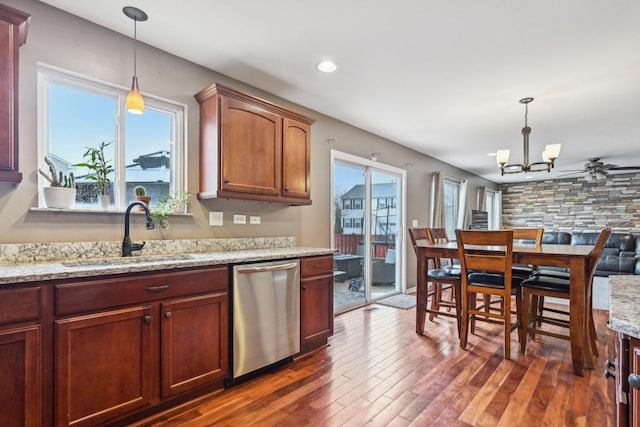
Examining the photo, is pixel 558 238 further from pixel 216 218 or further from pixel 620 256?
pixel 216 218

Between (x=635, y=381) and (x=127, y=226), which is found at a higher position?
(x=127, y=226)

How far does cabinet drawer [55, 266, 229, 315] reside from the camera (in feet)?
5.18

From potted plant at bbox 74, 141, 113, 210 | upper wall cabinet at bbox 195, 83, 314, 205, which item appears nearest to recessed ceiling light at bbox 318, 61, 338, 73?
upper wall cabinet at bbox 195, 83, 314, 205

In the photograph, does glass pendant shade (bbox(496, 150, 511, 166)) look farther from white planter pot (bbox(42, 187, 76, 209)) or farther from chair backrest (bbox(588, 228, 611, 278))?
white planter pot (bbox(42, 187, 76, 209))

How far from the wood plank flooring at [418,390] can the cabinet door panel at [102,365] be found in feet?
0.87

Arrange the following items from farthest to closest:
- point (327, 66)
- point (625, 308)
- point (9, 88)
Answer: point (327, 66) < point (9, 88) < point (625, 308)

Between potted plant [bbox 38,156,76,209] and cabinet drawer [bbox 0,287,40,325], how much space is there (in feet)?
2.25

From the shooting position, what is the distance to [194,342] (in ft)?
6.66

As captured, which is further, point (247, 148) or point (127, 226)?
point (247, 148)

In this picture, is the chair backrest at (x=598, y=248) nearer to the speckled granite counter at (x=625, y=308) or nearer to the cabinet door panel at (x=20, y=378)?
the speckled granite counter at (x=625, y=308)

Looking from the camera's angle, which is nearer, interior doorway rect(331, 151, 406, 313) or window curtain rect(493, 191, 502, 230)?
interior doorway rect(331, 151, 406, 313)

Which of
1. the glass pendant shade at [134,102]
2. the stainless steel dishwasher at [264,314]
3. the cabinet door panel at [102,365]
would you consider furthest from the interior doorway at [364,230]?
the cabinet door panel at [102,365]

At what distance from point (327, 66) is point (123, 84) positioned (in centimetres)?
151

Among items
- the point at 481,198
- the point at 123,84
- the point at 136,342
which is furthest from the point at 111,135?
the point at 481,198
